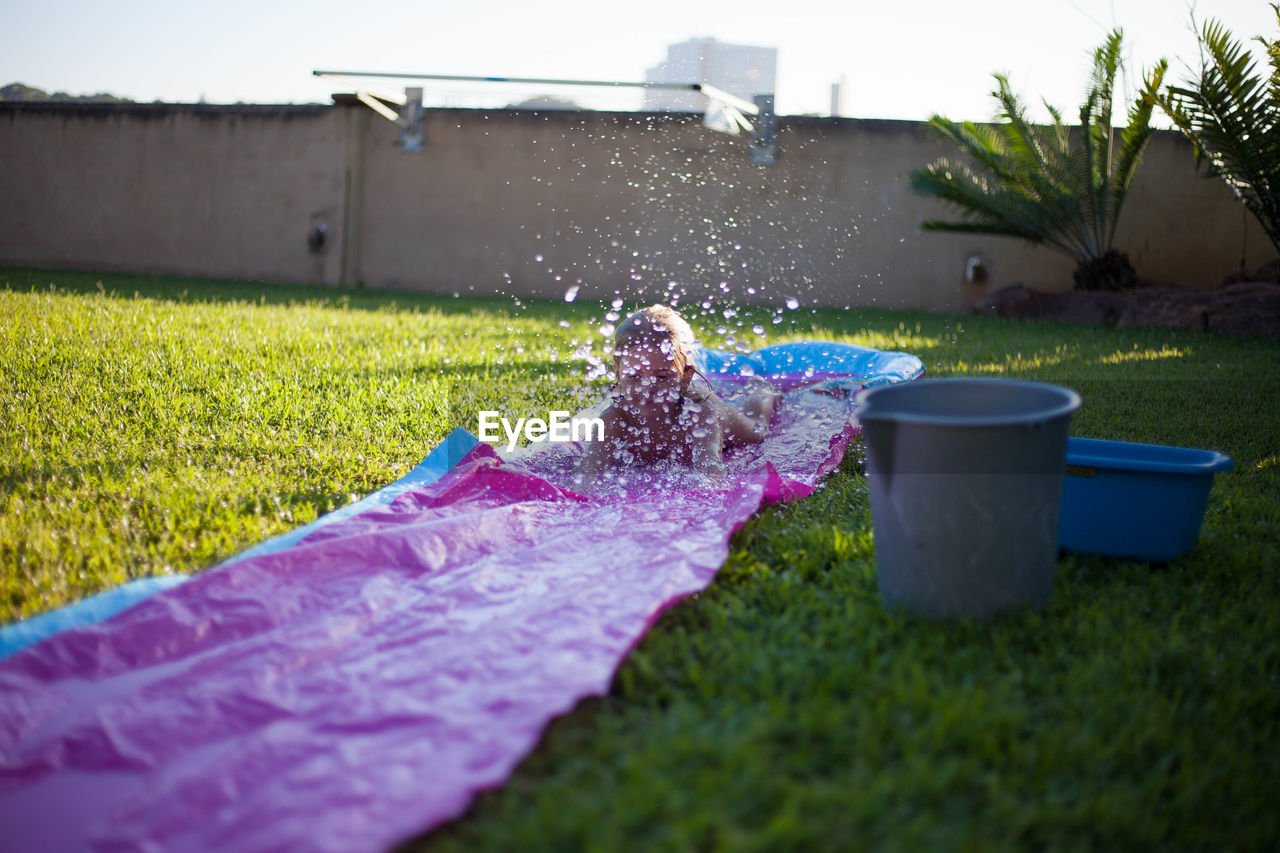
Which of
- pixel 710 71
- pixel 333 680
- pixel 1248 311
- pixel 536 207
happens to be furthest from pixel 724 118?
pixel 333 680

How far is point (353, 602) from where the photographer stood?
2.00m

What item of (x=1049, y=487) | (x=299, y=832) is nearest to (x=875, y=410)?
(x=1049, y=487)

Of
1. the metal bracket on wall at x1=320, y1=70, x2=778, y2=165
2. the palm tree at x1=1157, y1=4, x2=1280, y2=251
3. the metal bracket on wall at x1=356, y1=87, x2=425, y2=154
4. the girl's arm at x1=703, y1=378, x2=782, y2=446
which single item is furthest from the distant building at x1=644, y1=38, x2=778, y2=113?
the girl's arm at x1=703, y1=378, x2=782, y2=446

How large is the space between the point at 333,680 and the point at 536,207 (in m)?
10.8

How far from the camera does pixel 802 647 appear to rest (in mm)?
1867

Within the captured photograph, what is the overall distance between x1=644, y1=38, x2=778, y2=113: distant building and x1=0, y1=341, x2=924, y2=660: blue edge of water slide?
4.64 meters

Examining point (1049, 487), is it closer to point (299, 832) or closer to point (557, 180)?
point (299, 832)

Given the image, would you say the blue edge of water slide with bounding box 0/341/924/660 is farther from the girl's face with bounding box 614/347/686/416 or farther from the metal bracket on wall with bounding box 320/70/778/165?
the metal bracket on wall with bounding box 320/70/778/165

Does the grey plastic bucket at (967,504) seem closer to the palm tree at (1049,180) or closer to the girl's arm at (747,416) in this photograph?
the girl's arm at (747,416)

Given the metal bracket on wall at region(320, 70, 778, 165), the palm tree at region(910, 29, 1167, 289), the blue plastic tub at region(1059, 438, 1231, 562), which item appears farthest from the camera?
the metal bracket on wall at region(320, 70, 778, 165)

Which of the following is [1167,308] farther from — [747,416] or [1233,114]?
[747,416]

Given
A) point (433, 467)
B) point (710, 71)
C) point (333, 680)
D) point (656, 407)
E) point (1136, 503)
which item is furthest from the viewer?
point (710, 71)

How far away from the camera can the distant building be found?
10.7 meters

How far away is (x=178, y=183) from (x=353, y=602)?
12.8 metres
